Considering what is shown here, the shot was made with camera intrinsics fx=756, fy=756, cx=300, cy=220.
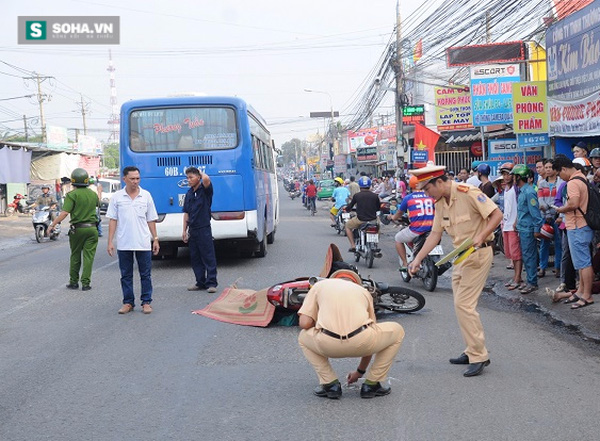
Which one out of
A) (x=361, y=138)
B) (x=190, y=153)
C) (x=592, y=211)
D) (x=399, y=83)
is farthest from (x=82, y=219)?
(x=361, y=138)

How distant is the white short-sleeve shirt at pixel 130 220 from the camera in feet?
30.8

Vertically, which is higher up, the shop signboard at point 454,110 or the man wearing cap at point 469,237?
the shop signboard at point 454,110

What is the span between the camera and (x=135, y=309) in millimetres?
9656

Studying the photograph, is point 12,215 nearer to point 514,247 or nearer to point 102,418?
point 514,247

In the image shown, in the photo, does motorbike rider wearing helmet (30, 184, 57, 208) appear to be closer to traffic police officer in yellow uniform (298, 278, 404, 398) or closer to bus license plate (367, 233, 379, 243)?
bus license plate (367, 233, 379, 243)

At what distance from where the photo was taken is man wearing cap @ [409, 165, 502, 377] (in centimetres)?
614

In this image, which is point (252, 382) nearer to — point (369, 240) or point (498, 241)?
point (369, 240)

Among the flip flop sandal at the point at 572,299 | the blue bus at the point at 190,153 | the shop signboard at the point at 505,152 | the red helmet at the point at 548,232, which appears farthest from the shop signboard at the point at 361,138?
the flip flop sandal at the point at 572,299

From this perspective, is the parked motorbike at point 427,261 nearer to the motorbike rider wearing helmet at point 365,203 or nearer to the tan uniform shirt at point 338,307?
the motorbike rider wearing helmet at point 365,203

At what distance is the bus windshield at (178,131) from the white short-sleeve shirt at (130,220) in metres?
4.43

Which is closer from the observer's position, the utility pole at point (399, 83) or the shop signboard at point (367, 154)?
the utility pole at point (399, 83)

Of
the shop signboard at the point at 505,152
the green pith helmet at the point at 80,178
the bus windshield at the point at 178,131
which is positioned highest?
the bus windshield at the point at 178,131

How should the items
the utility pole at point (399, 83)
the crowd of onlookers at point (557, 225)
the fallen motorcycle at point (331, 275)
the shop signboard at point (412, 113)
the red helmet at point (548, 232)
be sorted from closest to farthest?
the fallen motorcycle at point (331, 275) < the crowd of onlookers at point (557, 225) < the red helmet at point (548, 232) < the utility pole at point (399, 83) < the shop signboard at point (412, 113)

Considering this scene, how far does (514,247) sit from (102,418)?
723 cm
